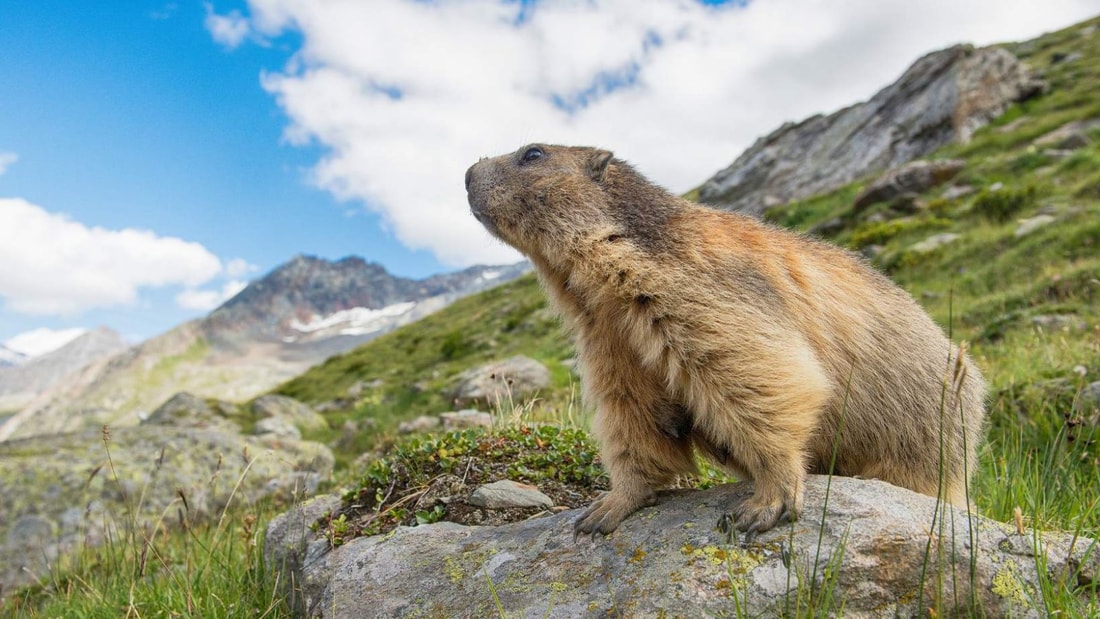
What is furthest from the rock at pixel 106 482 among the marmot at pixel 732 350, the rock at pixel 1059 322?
the rock at pixel 1059 322

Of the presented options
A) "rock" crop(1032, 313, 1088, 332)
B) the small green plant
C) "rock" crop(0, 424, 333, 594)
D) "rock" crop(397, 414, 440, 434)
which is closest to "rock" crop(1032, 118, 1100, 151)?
the small green plant

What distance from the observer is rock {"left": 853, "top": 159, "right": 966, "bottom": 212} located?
27688 millimetres

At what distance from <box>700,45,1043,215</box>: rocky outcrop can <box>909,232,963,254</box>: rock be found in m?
10.6

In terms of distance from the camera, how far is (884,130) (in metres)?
45.9

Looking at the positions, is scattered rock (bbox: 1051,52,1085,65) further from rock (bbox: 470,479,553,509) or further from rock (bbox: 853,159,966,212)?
rock (bbox: 470,479,553,509)

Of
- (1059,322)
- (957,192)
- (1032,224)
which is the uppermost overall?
(957,192)

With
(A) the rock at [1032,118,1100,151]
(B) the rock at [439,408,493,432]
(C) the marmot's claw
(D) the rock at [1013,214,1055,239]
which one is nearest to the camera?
(C) the marmot's claw

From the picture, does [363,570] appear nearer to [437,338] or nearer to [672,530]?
[672,530]

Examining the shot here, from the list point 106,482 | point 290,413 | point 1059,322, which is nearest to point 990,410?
point 1059,322

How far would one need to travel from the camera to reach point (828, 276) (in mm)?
4715

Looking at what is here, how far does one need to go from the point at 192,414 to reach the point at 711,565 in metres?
29.0

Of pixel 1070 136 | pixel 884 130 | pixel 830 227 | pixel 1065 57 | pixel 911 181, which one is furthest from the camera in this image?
pixel 1065 57

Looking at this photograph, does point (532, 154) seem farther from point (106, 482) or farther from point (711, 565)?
point (106, 482)

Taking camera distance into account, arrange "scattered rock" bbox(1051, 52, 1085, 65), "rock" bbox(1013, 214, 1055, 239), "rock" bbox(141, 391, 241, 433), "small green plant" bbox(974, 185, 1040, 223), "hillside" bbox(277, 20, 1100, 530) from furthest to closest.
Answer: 1. "scattered rock" bbox(1051, 52, 1085, 65)
2. "rock" bbox(141, 391, 241, 433)
3. "small green plant" bbox(974, 185, 1040, 223)
4. "rock" bbox(1013, 214, 1055, 239)
5. "hillside" bbox(277, 20, 1100, 530)
